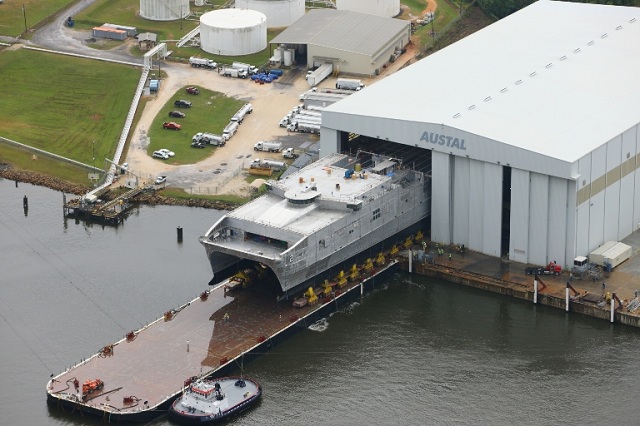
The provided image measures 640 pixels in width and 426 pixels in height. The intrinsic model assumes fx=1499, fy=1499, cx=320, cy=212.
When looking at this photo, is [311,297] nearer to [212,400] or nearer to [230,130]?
[212,400]

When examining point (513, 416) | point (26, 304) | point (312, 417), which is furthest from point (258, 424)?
point (26, 304)

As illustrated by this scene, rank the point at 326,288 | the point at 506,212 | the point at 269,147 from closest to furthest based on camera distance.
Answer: the point at 326,288
the point at 506,212
the point at 269,147

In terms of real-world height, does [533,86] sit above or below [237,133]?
above

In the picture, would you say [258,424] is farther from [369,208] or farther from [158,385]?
[369,208]

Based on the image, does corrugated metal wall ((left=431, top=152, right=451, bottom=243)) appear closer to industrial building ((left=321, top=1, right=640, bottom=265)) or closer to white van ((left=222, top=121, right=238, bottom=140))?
industrial building ((left=321, top=1, right=640, bottom=265))

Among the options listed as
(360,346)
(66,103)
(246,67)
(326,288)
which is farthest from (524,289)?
(66,103)

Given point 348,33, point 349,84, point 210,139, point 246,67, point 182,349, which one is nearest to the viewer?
point 182,349

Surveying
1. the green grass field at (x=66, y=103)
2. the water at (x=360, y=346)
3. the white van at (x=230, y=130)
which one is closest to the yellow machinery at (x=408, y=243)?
the water at (x=360, y=346)
